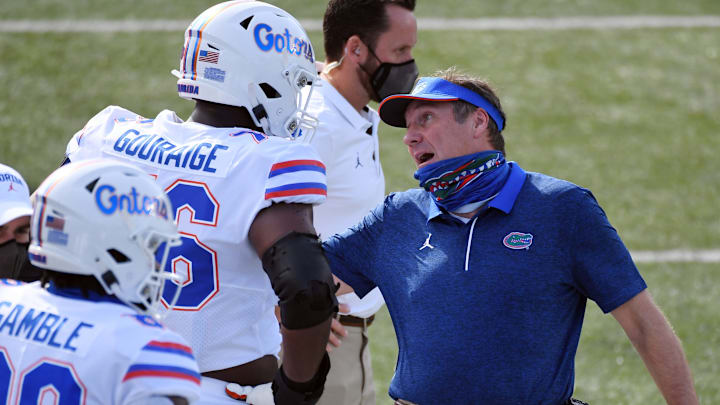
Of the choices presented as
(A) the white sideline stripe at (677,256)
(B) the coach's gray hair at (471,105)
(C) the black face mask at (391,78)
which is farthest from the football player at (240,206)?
(A) the white sideline stripe at (677,256)

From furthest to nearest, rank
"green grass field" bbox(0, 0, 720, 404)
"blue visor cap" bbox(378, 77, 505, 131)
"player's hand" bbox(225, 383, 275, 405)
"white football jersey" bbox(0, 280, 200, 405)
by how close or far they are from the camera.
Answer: "green grass field" bbox(0, 0, 720, 404) → "blue visor cap" bbox(378, 77, 505, 131) → "player's hand" bbox(225, 383, 275, 405) → "white football jersey" bbox(0, 280, 200, 405)

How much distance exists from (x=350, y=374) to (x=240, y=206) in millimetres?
1627

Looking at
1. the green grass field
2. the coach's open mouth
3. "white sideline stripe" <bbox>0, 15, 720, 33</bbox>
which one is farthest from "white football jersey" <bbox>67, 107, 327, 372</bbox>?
"white sideline stripe" <bbox>0, 15, 720, 33</bbox>

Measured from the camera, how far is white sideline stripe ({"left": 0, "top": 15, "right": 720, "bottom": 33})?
10959 millimetres

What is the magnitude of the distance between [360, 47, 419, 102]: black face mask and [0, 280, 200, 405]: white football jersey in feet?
7.40

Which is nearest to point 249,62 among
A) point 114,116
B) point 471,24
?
point 114,116

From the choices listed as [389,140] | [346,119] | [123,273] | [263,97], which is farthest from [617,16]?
[123,273]

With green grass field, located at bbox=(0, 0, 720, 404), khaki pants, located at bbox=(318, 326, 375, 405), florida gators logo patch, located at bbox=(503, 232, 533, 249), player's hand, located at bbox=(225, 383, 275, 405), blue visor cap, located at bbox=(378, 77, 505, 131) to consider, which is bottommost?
green grass field, located at bbox=(0, 0, 720, 404)

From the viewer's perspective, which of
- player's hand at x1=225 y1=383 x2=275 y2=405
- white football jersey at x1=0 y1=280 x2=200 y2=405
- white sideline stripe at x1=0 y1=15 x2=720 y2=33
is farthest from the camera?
white sideline stripe at x1=0 y1=15 x2=720 y2=33

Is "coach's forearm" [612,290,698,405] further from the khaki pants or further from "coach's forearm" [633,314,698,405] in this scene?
the khaki pants

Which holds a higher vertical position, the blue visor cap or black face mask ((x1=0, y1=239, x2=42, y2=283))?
the blue visor cap

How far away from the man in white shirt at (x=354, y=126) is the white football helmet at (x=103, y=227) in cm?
169

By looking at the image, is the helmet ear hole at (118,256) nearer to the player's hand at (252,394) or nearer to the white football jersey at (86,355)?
the white football jersey at (86,355)

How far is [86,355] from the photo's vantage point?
2.07 metres
